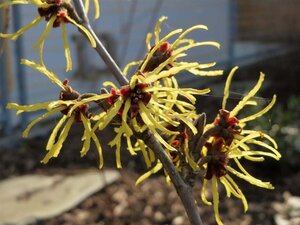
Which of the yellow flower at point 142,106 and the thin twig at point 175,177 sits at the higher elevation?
the yellow flower at point 142,106

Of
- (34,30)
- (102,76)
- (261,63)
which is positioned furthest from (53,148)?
(261,63)

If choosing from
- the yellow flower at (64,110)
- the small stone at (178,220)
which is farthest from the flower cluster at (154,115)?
the small stone at (178,220)

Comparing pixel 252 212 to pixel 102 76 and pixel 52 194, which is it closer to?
pixel 52 194

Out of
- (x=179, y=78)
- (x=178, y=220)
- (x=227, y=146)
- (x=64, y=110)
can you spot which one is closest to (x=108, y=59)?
(x=64, y=110)

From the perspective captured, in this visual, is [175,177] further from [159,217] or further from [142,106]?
[159,217]

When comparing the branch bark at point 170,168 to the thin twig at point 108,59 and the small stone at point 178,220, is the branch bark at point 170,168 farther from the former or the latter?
the small stone at point 178,220
